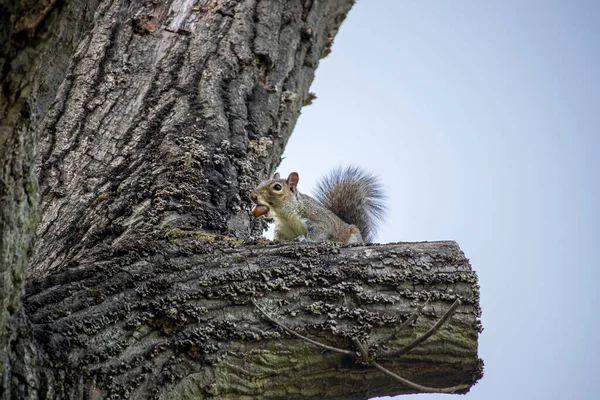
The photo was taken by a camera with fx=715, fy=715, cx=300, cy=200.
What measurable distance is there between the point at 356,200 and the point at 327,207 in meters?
0.24

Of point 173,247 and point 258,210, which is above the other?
point 258,210

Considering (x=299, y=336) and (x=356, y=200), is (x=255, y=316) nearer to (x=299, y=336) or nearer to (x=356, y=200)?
(x=299, y=336)

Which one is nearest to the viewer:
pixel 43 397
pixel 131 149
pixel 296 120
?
pixel 43 397

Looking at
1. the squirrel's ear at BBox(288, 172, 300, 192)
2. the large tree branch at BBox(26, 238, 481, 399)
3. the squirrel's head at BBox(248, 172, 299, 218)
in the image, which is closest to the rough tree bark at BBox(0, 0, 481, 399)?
the large tree branch at BBox(26, 238, 481, 399)

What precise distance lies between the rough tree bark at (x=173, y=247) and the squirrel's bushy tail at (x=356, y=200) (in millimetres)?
1396

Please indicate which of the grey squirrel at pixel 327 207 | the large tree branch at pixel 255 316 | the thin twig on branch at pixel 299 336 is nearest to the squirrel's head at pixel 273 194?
the grey squirrel at pixel 327 207

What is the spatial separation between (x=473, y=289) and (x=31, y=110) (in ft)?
5.06

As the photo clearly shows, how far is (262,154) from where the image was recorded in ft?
11.6

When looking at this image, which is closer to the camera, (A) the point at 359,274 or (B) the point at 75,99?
(A) the point at 359,274

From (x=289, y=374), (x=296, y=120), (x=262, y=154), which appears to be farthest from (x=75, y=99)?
(x=289, y=374)

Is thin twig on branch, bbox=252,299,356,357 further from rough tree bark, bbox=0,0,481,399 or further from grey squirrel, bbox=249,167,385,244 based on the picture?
grey squirrel, bbox=249,167,385,244

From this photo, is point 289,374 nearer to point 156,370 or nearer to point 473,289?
point 156,370

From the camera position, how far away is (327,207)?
17.8 ft

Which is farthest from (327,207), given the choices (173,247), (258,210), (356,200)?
(173,247)
